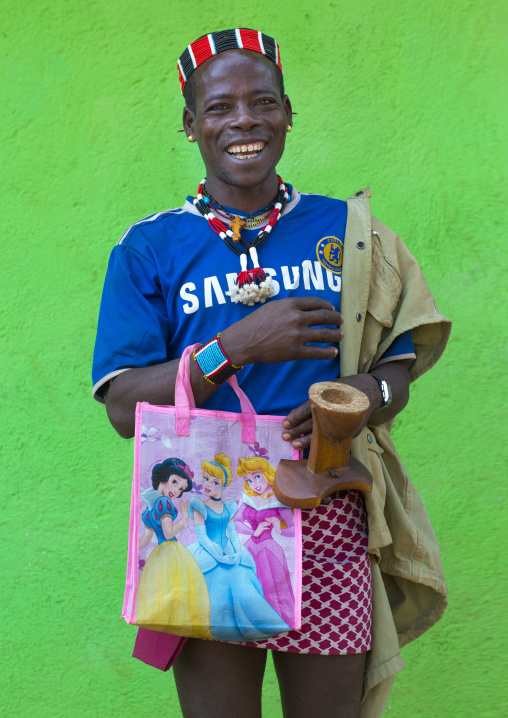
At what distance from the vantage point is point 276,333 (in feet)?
5.82

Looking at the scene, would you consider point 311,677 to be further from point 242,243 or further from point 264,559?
point 242,243

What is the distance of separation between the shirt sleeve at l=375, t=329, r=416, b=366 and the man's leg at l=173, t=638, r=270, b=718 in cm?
81

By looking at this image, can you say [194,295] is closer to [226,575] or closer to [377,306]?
[377,306]

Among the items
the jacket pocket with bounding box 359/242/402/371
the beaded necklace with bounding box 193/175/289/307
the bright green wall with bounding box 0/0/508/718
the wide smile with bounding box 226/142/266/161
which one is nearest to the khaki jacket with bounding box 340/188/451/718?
the jacket pocket with bounding box 359/242/402/371

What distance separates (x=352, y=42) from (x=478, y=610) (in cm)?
213

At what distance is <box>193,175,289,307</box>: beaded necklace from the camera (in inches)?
76.2

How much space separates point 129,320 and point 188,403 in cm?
28

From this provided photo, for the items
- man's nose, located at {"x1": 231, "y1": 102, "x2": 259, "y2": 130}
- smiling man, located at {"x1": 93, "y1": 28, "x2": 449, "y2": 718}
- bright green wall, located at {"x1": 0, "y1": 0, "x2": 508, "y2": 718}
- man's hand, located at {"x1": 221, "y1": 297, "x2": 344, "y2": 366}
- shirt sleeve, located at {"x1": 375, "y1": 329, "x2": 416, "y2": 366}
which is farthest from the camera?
bright green wall, located at {"x1": 0, "y1": 0, "x2": 508, "y2": 718}

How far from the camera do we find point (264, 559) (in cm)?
180

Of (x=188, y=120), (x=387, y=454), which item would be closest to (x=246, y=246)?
(x=188, y=120)

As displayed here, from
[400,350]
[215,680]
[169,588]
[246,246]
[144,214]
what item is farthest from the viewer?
[144,214]

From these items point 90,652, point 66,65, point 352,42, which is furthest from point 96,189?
point 90,652

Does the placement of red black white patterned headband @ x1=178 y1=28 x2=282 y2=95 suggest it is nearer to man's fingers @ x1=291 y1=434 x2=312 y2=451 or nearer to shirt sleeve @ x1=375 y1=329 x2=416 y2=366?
shirt sleeve @ x1=375 y1=329 x2=416 y2=366

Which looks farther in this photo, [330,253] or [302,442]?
[330,253]
